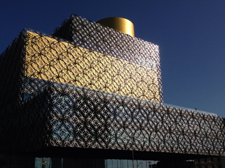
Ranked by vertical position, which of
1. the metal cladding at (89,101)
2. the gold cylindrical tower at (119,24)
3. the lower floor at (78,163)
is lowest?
the lower floor at (78,163)

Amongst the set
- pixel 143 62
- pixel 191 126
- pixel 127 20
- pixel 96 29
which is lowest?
pixel 191 126

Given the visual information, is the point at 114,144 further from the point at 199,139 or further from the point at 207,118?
the point at 207,118

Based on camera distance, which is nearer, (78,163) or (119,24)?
(78,163)

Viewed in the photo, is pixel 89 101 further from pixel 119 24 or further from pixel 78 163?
pixel 119 24

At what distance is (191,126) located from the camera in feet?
186

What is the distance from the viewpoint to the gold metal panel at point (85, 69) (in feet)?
173

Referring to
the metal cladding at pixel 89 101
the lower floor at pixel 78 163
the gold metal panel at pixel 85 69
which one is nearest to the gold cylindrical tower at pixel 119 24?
the metal cladding at pixel 89 101

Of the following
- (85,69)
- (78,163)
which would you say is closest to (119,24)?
(85,69)

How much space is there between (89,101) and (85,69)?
14.9 m


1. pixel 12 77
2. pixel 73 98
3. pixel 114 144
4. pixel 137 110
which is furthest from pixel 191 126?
pixel 12 77

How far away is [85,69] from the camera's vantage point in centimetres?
5819

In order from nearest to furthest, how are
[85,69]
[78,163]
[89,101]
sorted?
1. [89,101]
2. [78,163]
3. [85,69]

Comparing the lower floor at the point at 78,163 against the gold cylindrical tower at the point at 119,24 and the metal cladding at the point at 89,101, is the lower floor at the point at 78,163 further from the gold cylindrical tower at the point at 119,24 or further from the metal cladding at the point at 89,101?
the gold cylindrical tower at the point at 119,24

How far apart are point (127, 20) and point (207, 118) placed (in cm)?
3604
